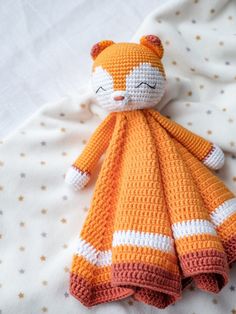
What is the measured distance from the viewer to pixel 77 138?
90 centimetres

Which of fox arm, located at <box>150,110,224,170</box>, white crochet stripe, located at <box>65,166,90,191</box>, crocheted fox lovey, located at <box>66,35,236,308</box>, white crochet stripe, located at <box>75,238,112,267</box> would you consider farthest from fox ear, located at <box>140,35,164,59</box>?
white crochet stripe, located at <box>75,238,112,267</box>

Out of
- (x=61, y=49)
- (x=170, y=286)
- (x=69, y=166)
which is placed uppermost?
(x=61, y=49)

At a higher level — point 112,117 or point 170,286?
point 112,117

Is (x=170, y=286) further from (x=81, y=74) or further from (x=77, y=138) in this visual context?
(x=81, y=74)

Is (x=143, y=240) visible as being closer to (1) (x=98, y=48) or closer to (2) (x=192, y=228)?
(2) (x=192, y=228)

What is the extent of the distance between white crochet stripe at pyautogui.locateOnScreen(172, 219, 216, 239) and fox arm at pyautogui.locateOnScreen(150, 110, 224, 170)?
15 centimetres

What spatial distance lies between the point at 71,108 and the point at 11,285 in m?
0.37

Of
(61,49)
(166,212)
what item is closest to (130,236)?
(166,212)

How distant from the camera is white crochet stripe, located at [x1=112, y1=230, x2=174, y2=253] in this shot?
0.68 metres

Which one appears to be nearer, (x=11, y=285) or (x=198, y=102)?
(x=11, y=285)

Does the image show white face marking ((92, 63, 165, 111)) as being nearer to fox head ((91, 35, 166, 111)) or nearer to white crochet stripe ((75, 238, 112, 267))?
fox head ((91, 35, 166, 111))

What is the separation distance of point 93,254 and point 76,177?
14 cm

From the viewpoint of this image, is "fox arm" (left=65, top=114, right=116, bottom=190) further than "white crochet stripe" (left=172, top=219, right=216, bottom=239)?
Yes

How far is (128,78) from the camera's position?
77cm
